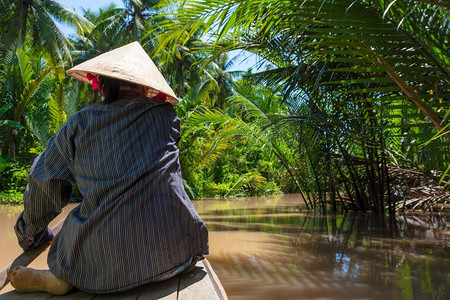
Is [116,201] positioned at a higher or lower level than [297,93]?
lower

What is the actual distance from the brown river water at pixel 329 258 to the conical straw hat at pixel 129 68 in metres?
1.59

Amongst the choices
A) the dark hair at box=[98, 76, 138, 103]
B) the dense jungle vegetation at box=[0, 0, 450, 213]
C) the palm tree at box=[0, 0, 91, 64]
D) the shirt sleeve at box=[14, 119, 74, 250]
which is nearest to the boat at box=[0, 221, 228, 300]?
the shirt sleeve at box=[14, 119, 74, 250]

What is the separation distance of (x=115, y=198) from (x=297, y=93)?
216 inches

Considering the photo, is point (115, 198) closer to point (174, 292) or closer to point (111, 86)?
point (174, 292)

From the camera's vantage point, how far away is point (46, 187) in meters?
1.51

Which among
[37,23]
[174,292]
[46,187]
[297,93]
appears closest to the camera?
[174,292]

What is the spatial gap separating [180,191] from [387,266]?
2.49 m

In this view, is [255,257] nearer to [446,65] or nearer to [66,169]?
[446,65]

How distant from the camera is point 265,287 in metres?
2.87

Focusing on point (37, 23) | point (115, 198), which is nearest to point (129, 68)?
point (115, 198)

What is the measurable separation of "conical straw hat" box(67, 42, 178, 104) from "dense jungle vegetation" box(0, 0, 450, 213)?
86 cm

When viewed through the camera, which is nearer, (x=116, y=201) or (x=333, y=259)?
(x=116, y=201)

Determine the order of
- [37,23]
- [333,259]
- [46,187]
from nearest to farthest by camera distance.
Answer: [46,187]
[333,259]
[37,23]

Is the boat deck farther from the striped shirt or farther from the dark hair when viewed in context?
the dark hair
